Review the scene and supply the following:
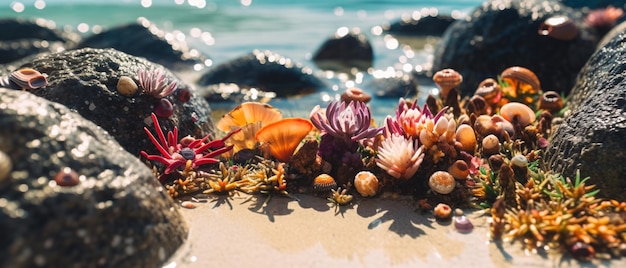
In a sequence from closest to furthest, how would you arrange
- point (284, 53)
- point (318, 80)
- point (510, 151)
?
1. point (510, 151)
2. point (318, 80)
3. point (284, 53)

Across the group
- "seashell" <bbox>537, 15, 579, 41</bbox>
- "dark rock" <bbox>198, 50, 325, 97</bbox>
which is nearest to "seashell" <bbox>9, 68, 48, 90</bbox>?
"dark rock" <bbox>198, 50, 325, 97</bbox>

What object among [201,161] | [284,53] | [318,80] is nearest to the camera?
[201,161]

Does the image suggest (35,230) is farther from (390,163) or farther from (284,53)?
(284,53)

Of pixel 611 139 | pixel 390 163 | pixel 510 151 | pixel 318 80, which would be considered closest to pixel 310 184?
pixel 390 163

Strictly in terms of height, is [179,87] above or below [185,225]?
above

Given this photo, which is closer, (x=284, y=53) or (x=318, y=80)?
(x=318, y=80)

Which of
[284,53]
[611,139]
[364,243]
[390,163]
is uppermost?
[611,139]

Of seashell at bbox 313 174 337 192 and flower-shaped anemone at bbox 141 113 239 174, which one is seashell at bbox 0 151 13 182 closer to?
flower-shaped anemone at bbox 141 113 239 174

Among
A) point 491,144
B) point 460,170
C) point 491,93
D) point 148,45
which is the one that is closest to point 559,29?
point 491,93
